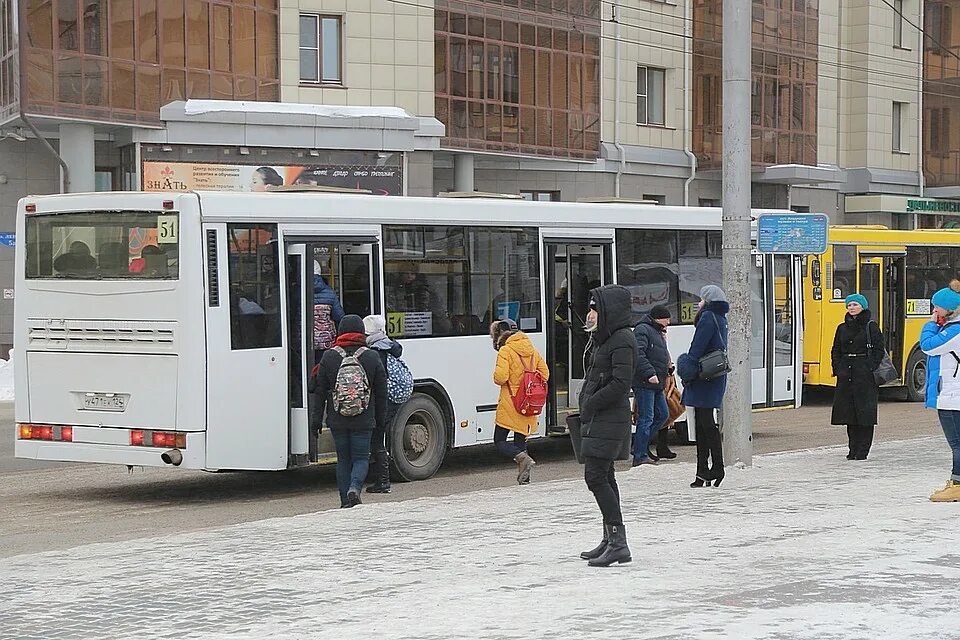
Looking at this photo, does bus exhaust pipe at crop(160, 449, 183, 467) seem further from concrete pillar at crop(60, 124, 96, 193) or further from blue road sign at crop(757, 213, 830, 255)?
concrete pillar at crop(60, 124, 96, 193)

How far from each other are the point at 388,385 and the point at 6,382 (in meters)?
15.6

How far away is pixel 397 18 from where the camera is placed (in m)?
32.7

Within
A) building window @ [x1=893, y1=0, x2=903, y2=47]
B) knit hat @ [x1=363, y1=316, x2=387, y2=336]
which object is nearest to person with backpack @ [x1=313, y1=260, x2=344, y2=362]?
knit hat @ [x1=363, y1=316, x2=387, y2=336]

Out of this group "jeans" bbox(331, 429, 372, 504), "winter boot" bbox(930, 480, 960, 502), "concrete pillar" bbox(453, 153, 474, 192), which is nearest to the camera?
"winter boot" bbox(930, 480, 960, 502)

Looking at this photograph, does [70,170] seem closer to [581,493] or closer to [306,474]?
[306,474]

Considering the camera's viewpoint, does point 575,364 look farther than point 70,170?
No

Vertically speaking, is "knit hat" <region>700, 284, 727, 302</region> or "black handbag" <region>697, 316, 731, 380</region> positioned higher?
"knit hat" <region>700, 284, 727, 302</region>

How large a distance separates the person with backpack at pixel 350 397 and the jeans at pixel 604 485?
338 cm

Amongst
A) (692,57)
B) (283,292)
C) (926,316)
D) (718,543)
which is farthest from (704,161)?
(718,543)

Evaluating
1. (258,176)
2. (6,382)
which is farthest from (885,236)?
(6,382)

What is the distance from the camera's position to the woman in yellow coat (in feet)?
44.5

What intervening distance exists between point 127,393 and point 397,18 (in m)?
21.2

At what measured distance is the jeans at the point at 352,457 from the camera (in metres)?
12.2

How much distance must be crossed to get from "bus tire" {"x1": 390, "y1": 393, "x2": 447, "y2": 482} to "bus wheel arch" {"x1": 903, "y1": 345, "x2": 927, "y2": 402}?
13519 mm
